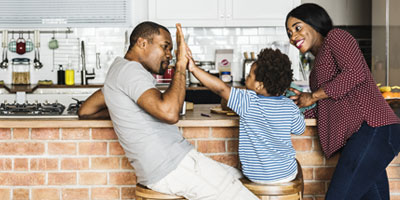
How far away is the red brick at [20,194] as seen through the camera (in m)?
2.64

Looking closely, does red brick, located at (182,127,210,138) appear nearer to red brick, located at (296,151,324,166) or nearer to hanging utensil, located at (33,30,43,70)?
red brick, located at (296,151,324,166)

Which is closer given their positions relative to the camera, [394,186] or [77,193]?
[77,193]

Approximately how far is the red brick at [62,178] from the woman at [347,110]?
131 cm

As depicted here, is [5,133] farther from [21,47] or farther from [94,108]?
[21,47]

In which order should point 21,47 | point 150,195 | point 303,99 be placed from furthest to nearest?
point 21,47 → point 303,99 → point 150,195

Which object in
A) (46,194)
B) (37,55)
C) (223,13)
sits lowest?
(46,194)

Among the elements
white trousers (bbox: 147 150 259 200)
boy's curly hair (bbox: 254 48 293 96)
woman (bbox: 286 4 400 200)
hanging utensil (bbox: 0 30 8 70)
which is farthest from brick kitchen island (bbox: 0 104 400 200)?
hanging utensil (bbox: 0 30 8 70)

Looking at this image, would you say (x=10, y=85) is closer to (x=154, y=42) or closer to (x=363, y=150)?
(x=154, y=42)

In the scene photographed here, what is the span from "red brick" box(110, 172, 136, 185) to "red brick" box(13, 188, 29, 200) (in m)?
0.48

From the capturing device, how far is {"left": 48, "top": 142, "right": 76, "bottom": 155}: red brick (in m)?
2.62

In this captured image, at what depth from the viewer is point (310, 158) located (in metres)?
2.71

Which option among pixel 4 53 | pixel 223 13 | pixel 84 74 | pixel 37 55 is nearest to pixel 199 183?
pixel 223 13

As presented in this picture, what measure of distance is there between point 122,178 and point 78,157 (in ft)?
0.89

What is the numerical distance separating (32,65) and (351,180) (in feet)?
14.8
